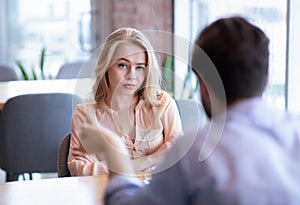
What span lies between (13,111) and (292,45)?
4.84 feet

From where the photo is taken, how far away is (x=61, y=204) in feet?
4.99

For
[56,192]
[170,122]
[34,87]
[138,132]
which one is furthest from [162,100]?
[34,87]

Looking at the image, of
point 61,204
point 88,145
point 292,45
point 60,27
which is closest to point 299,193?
point 88,145

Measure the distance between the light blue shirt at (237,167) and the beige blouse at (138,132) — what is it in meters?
0.82

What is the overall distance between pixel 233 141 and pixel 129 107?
3.28 ft

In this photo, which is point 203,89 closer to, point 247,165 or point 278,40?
point 247,165

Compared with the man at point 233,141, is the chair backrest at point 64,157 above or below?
below

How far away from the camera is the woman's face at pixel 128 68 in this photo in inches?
70.3

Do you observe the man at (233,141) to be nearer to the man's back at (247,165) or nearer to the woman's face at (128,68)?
the man's back at (247,165)

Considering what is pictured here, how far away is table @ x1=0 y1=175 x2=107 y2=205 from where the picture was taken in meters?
1.55

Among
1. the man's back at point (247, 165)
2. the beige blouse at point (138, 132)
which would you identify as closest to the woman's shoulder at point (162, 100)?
the beige blouse at point (138, 132)

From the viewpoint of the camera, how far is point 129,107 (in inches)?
76.3

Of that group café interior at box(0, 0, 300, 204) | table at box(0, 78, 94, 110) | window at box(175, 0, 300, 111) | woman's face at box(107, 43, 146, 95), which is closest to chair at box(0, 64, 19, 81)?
café interior at box(0, 0, 300, 204)

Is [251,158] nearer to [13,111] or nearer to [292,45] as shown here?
[13,111]
